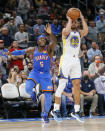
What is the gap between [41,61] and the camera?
9711 mm

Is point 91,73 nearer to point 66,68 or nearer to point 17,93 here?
point 17,93

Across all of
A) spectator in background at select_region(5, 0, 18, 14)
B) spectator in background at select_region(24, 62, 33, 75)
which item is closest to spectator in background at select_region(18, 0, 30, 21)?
spectator in background at select_region(5, 0, 18, 14)

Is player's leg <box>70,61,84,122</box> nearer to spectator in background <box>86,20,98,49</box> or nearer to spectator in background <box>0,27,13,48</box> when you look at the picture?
spectator in background <box>0,27,13,48</box>

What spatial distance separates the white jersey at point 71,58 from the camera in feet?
31.7

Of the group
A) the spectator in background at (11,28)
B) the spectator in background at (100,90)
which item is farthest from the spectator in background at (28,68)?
the spectator in background at (11,28)

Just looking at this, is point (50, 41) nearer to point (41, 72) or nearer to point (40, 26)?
point (40, 26)

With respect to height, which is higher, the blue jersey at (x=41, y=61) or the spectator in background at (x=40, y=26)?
the spectator in background at (x=40, y=26)

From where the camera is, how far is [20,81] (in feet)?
43.2

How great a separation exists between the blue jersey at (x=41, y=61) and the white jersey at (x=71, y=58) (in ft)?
1.23

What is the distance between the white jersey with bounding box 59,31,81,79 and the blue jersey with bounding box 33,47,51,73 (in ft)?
1.23

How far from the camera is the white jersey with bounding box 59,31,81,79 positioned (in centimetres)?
965

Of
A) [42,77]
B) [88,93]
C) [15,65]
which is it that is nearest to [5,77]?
[15,65]

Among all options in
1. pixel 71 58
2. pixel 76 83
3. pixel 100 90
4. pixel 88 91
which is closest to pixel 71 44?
pixel 71 58

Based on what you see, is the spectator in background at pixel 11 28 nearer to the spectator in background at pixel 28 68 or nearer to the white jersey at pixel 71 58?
the spectator in background at pixel 28 68
